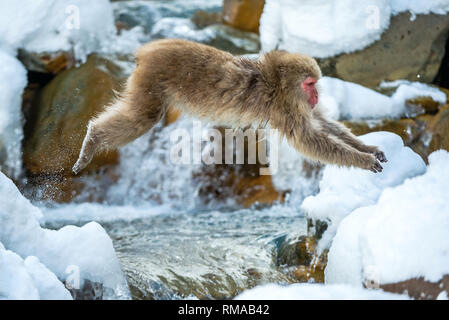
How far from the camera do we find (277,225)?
529 cm

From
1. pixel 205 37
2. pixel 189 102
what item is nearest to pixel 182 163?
pixel 205 37

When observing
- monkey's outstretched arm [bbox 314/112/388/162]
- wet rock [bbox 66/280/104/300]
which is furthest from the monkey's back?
wet rock [bbox 66/280/104/300]

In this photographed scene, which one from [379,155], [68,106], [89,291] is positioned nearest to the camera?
[89,291]

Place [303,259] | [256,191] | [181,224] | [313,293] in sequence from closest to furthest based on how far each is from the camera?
[313,293], [303,259], [181,224], [256,191]

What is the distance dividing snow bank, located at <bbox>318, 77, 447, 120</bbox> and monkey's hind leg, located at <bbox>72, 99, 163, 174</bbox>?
257 centimetres

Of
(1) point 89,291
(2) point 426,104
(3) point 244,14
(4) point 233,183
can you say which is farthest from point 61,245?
(3) point 244,14

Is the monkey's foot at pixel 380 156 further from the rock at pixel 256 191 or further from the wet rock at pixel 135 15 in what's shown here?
the wet rock at pixel 135 15

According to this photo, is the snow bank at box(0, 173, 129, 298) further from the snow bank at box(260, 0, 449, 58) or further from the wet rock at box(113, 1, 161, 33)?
the wet rock at box(113, 1, 161, 33)

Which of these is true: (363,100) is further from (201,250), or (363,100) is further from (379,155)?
(201,250)

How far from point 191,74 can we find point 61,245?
1.39m

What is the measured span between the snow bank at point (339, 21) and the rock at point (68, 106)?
2.08 meters

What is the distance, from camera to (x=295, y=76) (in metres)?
3.85

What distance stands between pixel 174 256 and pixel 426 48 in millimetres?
3995

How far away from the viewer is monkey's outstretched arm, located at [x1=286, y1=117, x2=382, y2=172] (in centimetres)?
383
